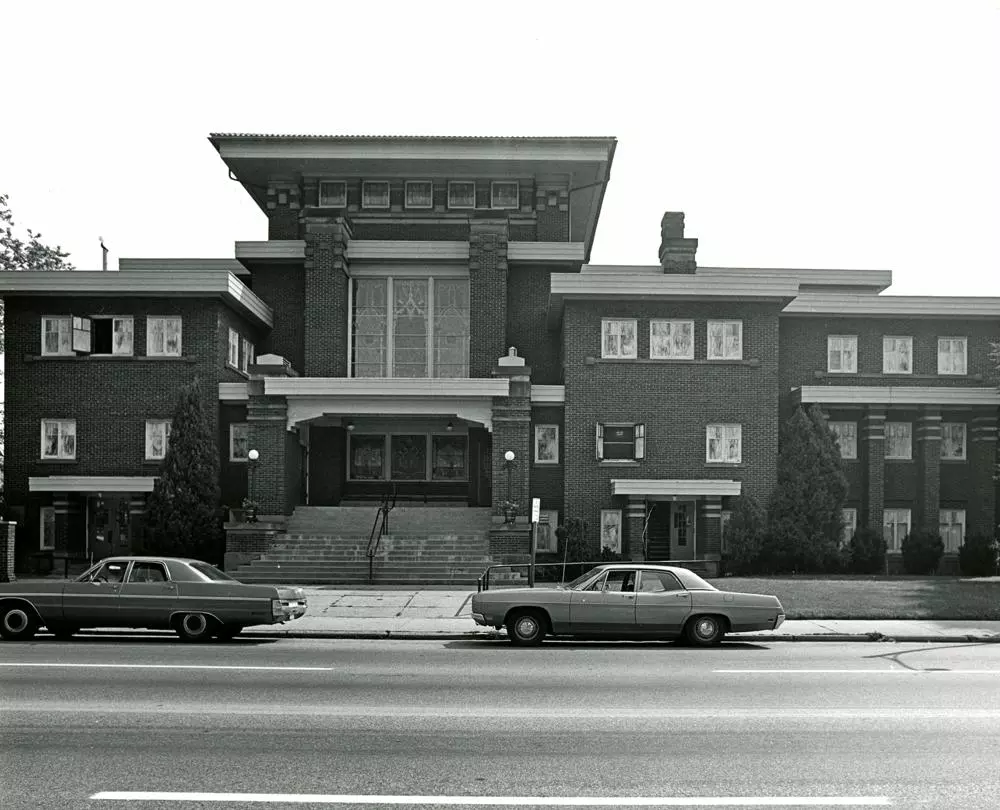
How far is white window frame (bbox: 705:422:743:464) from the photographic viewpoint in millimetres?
32625

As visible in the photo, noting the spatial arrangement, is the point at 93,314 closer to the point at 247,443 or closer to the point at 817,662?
the point at 247,443

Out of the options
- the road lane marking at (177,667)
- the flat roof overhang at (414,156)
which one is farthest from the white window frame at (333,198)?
the road lane marking at (177,667)

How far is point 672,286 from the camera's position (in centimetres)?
3247

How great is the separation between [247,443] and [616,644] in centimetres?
1980

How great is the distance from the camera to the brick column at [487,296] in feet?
123

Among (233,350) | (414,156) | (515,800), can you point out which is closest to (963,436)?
(414,156)

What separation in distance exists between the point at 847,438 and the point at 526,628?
68.7ft

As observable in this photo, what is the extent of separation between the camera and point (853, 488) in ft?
111

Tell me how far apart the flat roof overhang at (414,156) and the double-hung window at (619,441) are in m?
11.0

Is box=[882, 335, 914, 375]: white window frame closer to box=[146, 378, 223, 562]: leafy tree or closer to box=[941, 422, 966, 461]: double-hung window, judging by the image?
box=[941, 422, 966, 461]: double-hung window

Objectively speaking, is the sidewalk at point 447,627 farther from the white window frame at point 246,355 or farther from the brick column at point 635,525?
the white window frame at point 246,355

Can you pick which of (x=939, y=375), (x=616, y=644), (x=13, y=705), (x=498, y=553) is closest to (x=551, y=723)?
(x=13, y=705)

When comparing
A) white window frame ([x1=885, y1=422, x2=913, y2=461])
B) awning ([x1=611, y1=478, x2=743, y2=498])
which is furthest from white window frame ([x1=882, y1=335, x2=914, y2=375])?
awning ([x1=611, y1=478, x2=743, y2=498])

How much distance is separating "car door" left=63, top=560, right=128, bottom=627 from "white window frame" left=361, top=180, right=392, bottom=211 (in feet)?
81.6
